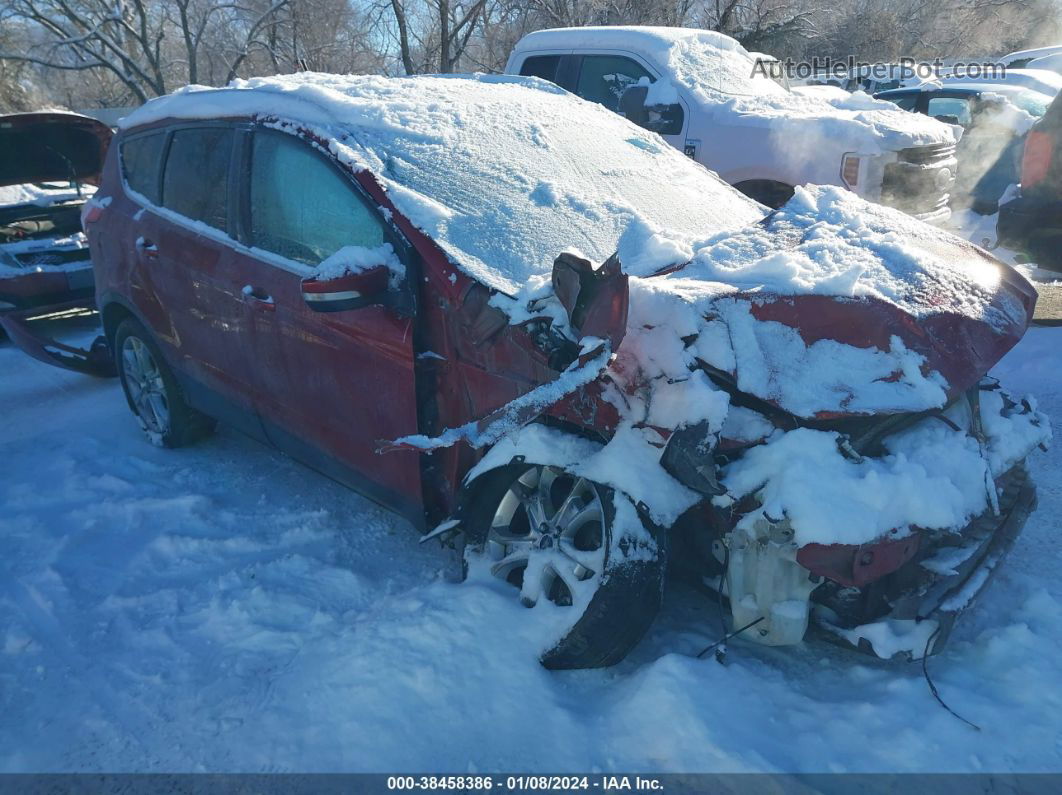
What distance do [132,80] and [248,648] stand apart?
23.8 metres

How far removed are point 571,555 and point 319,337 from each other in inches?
53.6

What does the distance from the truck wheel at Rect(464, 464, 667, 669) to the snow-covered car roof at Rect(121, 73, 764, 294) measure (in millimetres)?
691

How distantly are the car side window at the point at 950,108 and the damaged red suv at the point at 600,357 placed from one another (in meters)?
9.06

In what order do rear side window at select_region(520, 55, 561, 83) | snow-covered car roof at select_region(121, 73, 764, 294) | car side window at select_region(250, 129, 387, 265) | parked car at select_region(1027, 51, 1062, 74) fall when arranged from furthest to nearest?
parked car at select_region(1027, 51, 1062, 74) → rear side window at select_region(520, 55, 561, 83) → car side window at select_region(250, 129, 387, 265) → snow-covered car roof at select_region(121, 73, 764, 294)

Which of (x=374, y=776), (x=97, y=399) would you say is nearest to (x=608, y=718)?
(x=374, y=776)

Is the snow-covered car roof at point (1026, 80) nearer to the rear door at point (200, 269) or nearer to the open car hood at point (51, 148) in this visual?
the open car hood at point (51, 148)

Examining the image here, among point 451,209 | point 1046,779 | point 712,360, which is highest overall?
point 451,209

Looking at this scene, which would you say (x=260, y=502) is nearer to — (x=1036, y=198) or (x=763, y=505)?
(x=763, y=505)

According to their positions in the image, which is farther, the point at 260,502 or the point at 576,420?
the point at 260,502

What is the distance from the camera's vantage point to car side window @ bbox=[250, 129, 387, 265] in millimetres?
3084

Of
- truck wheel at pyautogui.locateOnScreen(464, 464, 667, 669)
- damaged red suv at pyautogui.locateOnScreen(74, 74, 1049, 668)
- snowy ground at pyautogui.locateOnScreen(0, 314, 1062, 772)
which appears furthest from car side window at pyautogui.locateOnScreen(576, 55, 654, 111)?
truck wheel at pyautogui.locateOnScreen(464, 464, 667, 669)

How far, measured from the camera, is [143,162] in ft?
14.4

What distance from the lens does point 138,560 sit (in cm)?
343

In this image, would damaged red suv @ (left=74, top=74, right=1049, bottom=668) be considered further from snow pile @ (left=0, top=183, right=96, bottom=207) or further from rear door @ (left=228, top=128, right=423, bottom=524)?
snow pile @ (left=0, top=183, right=96, bottom=207)
